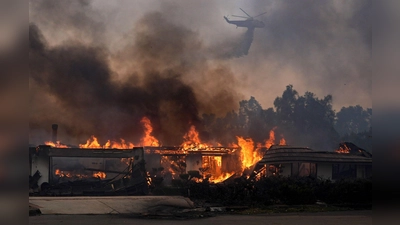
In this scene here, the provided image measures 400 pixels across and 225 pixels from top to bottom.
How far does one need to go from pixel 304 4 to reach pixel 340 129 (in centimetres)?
526

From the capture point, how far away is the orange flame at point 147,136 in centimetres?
1642

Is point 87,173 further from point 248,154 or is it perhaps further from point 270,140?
point 270,140

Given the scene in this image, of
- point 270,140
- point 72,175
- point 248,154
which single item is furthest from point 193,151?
point 72,175

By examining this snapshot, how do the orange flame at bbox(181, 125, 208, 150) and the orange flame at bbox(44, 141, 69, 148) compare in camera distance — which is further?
the orange flame at bbox(181, 125, 208, 150)

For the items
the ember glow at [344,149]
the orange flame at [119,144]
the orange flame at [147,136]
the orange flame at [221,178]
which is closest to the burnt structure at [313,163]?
the ember glow at [344,149]

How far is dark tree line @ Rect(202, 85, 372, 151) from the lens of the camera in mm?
15984

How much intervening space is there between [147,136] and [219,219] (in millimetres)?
5743

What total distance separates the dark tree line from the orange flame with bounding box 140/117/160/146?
223 cm

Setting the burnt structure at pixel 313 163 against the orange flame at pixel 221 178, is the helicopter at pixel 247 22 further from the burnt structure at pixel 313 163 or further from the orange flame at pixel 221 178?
the orange flame at pixel 221 178

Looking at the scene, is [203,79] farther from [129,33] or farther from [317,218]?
[317,218]

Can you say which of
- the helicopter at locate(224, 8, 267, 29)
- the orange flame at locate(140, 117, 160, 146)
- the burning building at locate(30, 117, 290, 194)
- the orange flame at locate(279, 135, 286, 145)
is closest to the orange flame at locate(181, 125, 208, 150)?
the burning building at locate(30, 117, 290, 194)

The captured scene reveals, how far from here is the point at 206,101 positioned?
16.6 meters

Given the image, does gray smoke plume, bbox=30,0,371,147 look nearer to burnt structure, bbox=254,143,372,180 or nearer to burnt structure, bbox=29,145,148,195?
burnt structure, bbox=29,145,148,195

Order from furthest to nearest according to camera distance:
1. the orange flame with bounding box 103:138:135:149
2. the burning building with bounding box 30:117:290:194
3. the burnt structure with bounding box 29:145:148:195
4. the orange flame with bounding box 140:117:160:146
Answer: the orange flame with bounding box 140:117:160:146, the orange flame with bounding box 103:138:135:149, the burning building with bounding box 30:117:290:194, the burnt structure with bounding box 29:145:148:195
